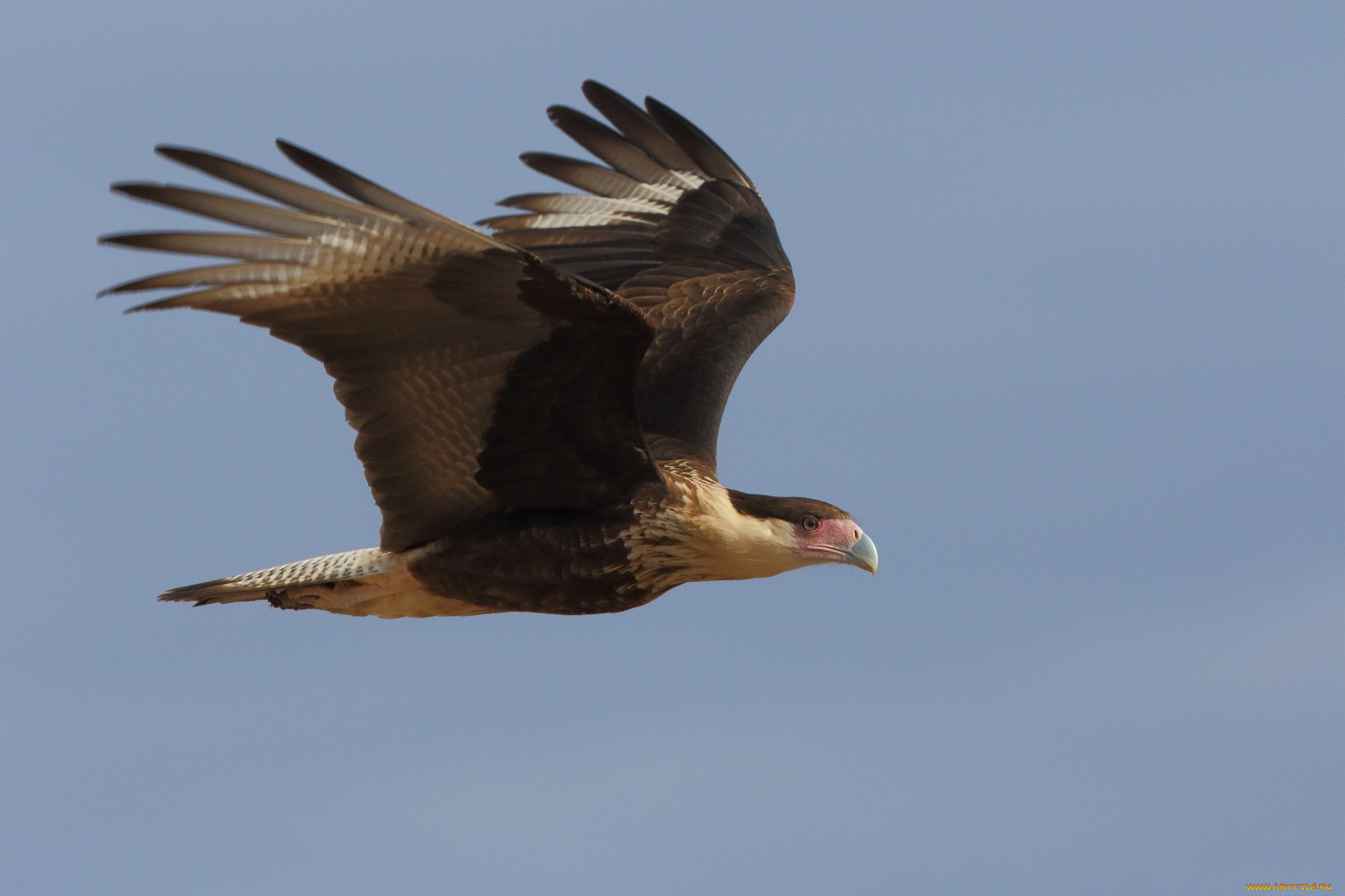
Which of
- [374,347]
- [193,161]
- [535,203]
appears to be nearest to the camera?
[193,161]

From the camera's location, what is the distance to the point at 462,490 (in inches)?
354

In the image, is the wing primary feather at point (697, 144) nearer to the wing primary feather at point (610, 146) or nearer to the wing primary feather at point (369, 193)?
the wing primary feather at point (610, 146)

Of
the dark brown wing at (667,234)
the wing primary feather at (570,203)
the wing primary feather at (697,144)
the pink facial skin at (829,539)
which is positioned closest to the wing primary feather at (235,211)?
the pink facial skin at (829,539)

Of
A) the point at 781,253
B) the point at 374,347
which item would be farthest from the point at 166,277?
the point at 781,253

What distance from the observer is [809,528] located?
916cm

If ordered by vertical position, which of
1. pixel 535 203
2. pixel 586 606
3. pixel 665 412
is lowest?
pixel 586 606

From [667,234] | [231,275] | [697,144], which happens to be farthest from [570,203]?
[231,275]

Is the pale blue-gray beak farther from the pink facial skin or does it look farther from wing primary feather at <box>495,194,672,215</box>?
wing primary feather at <box>495,194,672,215</box>

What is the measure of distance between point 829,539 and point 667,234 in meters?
3.65

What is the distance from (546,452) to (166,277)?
7.58ft

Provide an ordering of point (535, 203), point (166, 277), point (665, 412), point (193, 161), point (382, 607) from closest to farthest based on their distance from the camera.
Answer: point (193, 161) < point (166, 277) < point (382, 607) < point (665, 412) < point (535, 203)

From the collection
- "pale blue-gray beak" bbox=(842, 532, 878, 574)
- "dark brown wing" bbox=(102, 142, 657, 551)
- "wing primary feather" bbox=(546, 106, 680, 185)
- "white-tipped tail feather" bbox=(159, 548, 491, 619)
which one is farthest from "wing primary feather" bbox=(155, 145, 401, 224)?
"wing primary feather" bbox=(546, 106, 680, 185)

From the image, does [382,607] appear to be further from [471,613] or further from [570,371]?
[570,371]

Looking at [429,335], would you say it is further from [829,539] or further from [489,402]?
[829,539]
